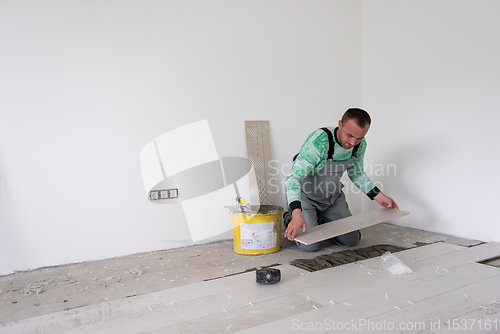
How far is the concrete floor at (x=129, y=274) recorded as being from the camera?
2081 millimetres

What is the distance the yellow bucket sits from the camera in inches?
111

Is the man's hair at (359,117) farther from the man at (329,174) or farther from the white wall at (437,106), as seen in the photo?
the white wall at (437,106)

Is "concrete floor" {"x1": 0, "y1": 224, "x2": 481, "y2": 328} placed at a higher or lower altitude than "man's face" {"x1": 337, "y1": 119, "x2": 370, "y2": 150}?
lower

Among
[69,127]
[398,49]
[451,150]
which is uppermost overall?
[398,49]

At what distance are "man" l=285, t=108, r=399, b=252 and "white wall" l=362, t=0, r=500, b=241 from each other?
0.82 m

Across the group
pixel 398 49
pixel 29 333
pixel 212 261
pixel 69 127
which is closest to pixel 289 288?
pixel 212 261

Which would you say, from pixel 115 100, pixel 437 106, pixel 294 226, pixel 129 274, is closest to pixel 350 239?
pixel 294 226

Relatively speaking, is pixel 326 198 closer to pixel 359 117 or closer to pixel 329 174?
pixel 329 174

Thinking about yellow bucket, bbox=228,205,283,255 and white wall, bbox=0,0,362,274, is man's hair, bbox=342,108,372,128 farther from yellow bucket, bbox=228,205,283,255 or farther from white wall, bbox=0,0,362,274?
white wall, bbox=0,0,362,274

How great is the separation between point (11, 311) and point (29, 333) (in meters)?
0.43

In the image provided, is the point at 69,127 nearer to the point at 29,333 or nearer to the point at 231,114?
the point at 231,114

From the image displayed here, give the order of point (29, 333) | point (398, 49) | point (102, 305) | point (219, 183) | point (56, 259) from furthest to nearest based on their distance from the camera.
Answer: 1. point (398, 49)
2. point (219, 183)
3. point (56, 259)
4. point (102, 305)
5. point (29, 333)

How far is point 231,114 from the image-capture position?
3361 millimetres

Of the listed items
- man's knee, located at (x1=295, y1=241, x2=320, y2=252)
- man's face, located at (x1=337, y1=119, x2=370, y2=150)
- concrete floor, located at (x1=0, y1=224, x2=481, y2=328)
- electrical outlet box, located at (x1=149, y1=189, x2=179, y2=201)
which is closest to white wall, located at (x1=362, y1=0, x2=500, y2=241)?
concrete floor, located at (x1=0, y1=224, x2=481, y2=328)
